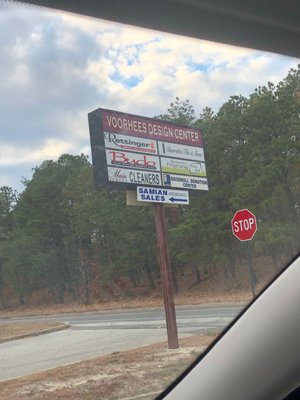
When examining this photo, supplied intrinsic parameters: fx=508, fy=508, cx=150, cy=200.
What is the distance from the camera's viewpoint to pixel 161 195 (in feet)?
14.3

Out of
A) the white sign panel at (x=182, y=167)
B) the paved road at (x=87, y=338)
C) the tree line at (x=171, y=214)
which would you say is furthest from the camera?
the paved road at (x=87, y=338)

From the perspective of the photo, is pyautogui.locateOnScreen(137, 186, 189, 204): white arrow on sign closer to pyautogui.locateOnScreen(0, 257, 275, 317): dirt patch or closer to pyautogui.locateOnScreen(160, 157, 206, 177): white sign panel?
pyautogui.locateOnScreen(160, 157, 206, 177): white sign panel

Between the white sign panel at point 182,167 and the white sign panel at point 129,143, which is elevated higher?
the white sign panel at point 129,143

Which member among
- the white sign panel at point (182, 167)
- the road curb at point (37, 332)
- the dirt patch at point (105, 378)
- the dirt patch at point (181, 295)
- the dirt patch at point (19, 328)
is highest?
the white sign panel at point (182, 167)

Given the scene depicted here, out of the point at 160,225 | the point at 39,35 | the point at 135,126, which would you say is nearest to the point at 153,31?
the point at 135,126

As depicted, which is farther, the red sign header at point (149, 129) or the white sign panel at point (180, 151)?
the white sign panel at point (180, 151)

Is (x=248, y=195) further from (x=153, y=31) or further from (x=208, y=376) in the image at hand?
(x=208, y=376)

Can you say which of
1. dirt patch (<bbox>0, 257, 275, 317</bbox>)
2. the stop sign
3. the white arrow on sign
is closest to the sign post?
the white arrow on sign

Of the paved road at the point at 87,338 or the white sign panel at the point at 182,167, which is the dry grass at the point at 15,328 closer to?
the paved road at the point at 87,338

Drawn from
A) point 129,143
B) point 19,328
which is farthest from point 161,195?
point 19,328

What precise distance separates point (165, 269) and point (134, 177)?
1.32 m

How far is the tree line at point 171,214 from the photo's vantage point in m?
2.79

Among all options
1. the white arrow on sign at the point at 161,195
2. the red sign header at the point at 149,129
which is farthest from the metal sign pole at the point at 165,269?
the red sign header at the point at 149,129

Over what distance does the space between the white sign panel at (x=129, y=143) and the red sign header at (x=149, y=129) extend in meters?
0.06
